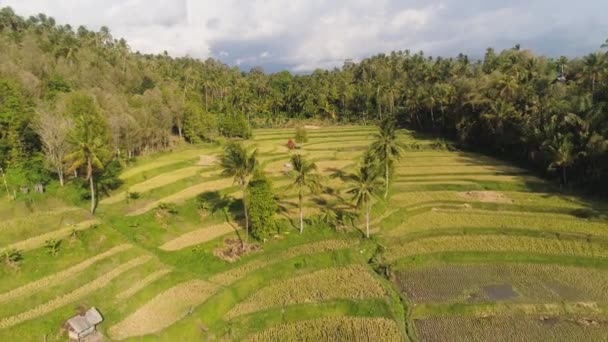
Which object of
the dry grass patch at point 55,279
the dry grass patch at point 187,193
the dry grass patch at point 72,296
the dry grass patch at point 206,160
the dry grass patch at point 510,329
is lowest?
the dry grass patch at point 510,329

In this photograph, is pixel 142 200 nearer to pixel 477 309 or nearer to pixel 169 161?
pixel 169 161

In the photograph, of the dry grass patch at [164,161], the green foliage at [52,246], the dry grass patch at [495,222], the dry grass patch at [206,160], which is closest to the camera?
the green foliage at [52,246]

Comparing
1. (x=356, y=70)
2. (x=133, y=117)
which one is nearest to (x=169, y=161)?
(x=133, y=117)

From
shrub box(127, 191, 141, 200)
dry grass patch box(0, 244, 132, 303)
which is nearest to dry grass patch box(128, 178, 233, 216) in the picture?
shrub box(127, 191, 141, 200)

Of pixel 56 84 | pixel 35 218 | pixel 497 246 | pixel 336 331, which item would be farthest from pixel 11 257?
pixel 497 246

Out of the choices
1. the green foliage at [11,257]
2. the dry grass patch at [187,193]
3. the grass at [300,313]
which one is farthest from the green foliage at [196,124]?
the grass at [300,313]

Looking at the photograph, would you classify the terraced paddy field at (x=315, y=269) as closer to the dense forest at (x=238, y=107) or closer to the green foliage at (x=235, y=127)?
the dense forest at (x=238, y=107)
